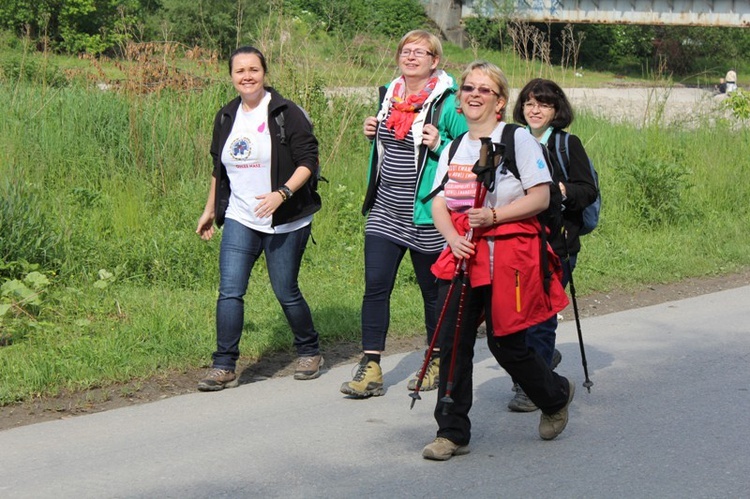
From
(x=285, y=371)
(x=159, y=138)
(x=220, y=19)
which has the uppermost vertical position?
(x=220, y=19)

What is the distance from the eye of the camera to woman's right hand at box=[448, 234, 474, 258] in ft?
16.7

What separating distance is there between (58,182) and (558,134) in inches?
224

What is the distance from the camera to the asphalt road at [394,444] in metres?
4.95

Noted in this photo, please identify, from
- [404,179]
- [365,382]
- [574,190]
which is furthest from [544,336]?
[404,179]

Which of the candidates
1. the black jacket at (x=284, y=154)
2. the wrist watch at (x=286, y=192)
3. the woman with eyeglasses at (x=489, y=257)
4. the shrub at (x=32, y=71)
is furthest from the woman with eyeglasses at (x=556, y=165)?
the shrub at (x=32, y=71)

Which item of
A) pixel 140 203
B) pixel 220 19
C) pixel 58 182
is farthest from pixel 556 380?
pixel 220 19

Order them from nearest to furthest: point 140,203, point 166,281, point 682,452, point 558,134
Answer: point 682,452 → point 558,134 → point 166,281 → point 140,203

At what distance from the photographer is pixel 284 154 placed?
6.50m

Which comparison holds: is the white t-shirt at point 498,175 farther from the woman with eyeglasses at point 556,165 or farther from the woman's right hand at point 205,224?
the woman's right hand at point 205,224

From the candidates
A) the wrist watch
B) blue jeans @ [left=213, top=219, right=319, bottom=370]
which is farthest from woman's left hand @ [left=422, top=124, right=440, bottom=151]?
blue jeans @ [left=213, top=219, right=319, bottom=370]

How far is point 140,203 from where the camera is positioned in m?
10.1

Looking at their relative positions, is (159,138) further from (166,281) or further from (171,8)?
(171,8)

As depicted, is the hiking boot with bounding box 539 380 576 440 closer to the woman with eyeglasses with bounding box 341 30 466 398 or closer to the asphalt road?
the asphalt road

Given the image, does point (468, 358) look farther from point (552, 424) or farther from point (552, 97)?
point (552, 97)
